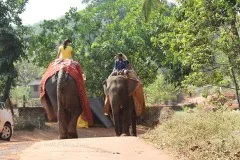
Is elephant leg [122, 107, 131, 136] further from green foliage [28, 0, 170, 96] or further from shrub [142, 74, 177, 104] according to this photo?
shrub [142, 74, 177, 104]

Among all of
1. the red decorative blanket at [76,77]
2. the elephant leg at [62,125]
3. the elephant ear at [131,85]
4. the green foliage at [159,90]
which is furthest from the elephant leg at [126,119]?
the green foliage at [159,90]

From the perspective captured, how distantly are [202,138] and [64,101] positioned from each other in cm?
429

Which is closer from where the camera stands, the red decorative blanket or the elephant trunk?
the elephant trunk

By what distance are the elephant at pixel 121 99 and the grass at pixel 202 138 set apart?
2.87 meters

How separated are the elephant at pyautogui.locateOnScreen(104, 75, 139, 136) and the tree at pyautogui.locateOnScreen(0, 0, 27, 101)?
12.4m

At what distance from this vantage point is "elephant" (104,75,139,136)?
1270cm

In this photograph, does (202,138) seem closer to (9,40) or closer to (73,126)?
(73,126)

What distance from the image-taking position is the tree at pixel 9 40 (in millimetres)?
24094

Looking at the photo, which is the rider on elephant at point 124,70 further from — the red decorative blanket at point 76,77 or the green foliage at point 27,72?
the green foliage at point 27,72

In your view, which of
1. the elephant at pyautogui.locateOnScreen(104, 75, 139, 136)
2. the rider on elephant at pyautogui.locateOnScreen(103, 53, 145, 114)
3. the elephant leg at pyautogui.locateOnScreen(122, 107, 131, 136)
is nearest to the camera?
the elephant at pyautogui.locateOnScreen(104, 75, 139, 136)

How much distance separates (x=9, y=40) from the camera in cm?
2423

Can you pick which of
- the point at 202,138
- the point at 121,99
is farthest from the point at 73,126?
the point at 202,138

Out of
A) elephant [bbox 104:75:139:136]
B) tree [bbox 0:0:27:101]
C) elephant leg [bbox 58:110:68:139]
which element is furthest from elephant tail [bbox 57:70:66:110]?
tree [bbox 0:0:27:101]

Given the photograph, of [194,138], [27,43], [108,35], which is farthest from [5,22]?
[194,138]
